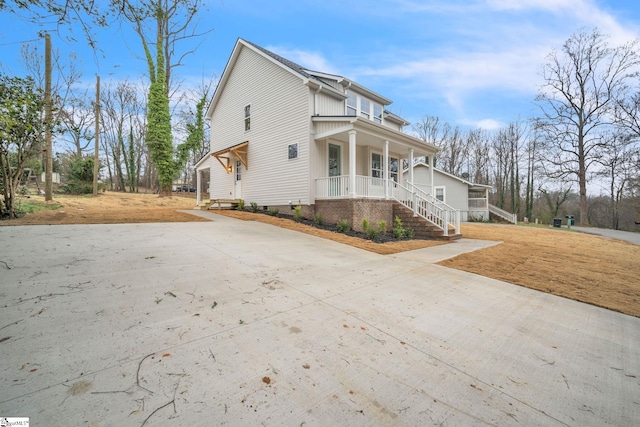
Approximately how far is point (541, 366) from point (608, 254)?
873 centimetres

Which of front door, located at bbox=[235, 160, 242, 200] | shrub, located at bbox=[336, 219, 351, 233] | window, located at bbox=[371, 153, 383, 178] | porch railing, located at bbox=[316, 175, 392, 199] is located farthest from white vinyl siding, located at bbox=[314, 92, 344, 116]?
front door, located at bbox=[235, 160, 242, 200]

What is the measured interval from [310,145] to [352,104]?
429 cm

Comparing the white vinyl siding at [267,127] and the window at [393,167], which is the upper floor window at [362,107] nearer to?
the window at [393,167]

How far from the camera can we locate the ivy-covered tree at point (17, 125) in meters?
6.43

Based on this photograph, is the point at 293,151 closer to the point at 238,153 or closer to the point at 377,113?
the point at 238,153

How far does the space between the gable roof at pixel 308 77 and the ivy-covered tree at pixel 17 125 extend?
8.37 m

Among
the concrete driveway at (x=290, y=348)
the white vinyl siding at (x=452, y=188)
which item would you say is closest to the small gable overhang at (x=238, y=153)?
the concrete driveway at (x=290, y=348)

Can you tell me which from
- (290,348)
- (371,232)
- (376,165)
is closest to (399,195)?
(376,165)

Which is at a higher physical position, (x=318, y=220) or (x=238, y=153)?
(x=238, y=153)

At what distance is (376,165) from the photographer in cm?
1352

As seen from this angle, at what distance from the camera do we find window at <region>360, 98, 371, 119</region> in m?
13.7

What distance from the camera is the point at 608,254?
7.89 m

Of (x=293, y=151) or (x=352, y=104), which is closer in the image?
(x=293, y=151)

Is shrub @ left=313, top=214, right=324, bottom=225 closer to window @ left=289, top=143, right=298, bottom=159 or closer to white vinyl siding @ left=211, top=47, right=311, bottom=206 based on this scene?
white vinyl siding @ left=211, top=47, right=311, bottom=206
